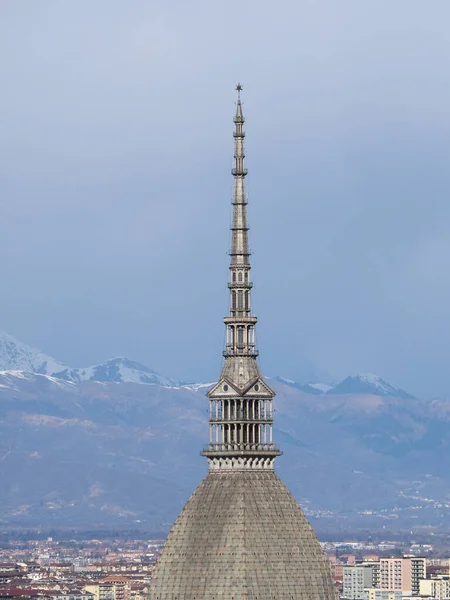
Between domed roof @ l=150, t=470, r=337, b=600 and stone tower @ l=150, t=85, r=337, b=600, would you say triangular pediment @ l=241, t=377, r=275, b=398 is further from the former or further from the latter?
domed roof @ l=150, t=470, r=337, b=600

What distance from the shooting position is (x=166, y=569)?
224 ft

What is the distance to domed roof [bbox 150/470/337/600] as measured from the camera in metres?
66.6

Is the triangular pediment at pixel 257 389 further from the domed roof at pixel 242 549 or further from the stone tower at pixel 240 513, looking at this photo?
the domed roof at pixel 242 549

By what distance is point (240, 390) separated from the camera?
69125 millimetres

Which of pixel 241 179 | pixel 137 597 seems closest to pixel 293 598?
pixel 241 179

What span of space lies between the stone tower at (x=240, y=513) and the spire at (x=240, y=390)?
28 millimetres

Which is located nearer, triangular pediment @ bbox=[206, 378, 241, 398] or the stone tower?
the stone tower

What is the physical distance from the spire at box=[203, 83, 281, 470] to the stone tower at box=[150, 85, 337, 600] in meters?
0.03

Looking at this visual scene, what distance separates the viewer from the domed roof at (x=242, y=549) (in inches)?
2623

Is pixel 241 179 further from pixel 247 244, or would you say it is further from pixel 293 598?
pixel 293 598

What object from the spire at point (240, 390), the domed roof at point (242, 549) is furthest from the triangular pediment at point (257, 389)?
the domed roof at point (242, 549)

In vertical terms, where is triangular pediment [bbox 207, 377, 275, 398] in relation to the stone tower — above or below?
above

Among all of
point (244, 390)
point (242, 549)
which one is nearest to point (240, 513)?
point (242, 549)

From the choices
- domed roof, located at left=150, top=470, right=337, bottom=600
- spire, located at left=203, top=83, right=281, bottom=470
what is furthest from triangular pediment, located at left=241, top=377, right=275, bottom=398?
domed roof, located at left=150, top=470, right=337, bottom=600
